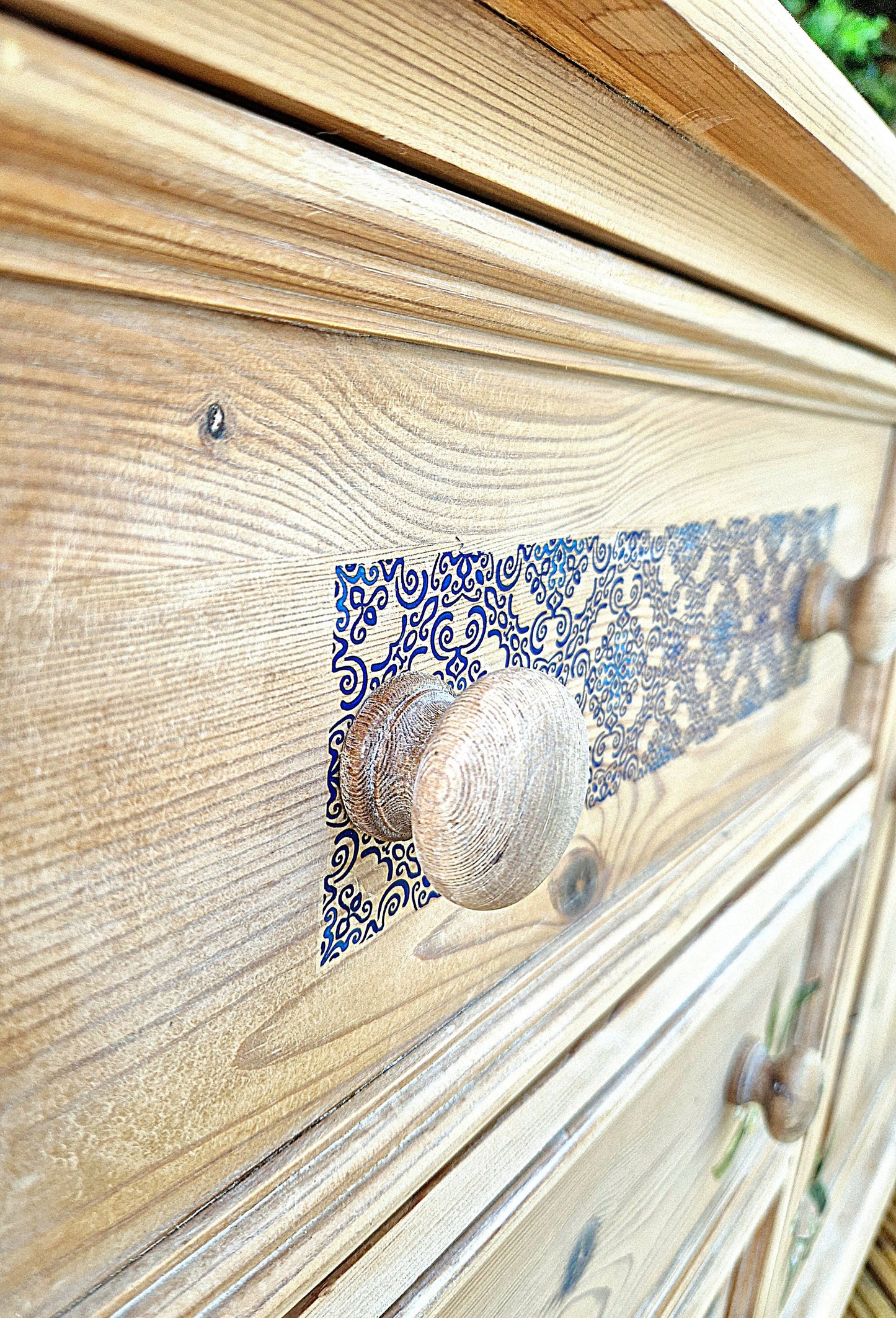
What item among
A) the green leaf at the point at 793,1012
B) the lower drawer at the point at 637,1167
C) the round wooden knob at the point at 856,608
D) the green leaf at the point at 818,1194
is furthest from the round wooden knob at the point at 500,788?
the green leaf at the point at 818,1194

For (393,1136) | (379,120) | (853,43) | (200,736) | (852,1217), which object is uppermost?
(853,43)

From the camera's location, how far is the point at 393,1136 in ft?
0.72

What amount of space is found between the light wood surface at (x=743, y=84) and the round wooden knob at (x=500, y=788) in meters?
0.12

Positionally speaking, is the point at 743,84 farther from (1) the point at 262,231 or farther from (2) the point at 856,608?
(2) the point at 856,608

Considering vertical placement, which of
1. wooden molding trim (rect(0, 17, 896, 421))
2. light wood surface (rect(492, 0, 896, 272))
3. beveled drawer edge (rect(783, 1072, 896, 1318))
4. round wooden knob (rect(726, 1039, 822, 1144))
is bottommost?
beveled drawer edge (rect(783, 1072, 896, 1318))

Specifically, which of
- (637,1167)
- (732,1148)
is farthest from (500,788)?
(732,1148)

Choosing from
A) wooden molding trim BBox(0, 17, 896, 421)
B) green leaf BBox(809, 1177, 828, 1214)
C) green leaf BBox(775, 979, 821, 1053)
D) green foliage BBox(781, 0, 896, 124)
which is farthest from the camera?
green leaf BBox(809, 1177, 828, 1214)

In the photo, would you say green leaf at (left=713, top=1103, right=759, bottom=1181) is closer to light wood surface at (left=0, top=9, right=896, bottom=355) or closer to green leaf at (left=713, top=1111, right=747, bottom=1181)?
green leaf at (left=713, top=1111, right=747, bottom=1181)

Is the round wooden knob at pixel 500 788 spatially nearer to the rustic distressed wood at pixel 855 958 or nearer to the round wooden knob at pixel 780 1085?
the round wooden knob at pixel 780 1085

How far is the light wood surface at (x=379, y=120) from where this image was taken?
114 mm

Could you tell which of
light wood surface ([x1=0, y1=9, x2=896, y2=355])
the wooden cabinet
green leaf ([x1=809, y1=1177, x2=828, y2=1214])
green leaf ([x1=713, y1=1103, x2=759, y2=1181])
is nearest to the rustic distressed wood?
green leaf ([x1=809, y1=1177, x2=828, y2=1214])

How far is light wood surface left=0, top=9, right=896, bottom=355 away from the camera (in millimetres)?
114

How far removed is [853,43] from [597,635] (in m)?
0.26

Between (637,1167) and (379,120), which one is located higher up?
(379,120)
